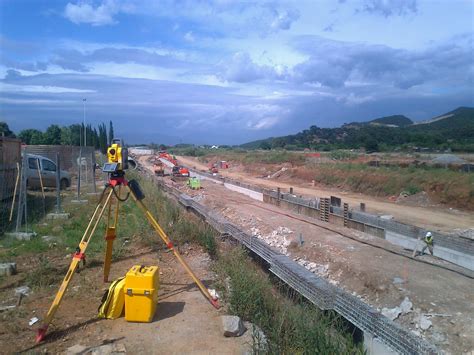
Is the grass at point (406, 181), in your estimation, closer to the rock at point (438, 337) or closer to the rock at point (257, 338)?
the rock at point (438, 337)

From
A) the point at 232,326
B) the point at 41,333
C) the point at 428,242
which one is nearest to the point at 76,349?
the point at 41,333

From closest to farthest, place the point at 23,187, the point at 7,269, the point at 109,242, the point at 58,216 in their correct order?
1. the point at 109,242
2. the point at 7,269
3. the point at 23,187
4. the point at 58,216

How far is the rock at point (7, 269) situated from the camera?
7.05 meters

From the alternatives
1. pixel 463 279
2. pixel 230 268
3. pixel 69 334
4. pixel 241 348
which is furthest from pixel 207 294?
pixel 463 279

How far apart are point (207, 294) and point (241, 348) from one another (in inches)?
48.3

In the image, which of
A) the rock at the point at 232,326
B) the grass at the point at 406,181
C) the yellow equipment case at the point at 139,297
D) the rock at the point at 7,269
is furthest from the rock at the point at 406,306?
the grass at the point at 406,181

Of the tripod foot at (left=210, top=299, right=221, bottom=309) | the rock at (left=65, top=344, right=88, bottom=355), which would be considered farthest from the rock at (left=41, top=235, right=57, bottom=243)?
the rock at (left=65, top=344, right=88, bottom=355)

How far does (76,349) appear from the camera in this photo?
4535mm

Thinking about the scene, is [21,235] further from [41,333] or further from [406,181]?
[406,181]

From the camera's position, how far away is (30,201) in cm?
1517

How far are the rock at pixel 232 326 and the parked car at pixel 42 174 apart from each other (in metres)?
14.3

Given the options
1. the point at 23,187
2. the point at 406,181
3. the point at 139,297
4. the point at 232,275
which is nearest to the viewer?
the point at 139,297

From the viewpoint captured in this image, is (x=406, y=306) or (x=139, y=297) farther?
(x=406, y=306)

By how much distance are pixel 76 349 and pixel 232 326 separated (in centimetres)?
160
